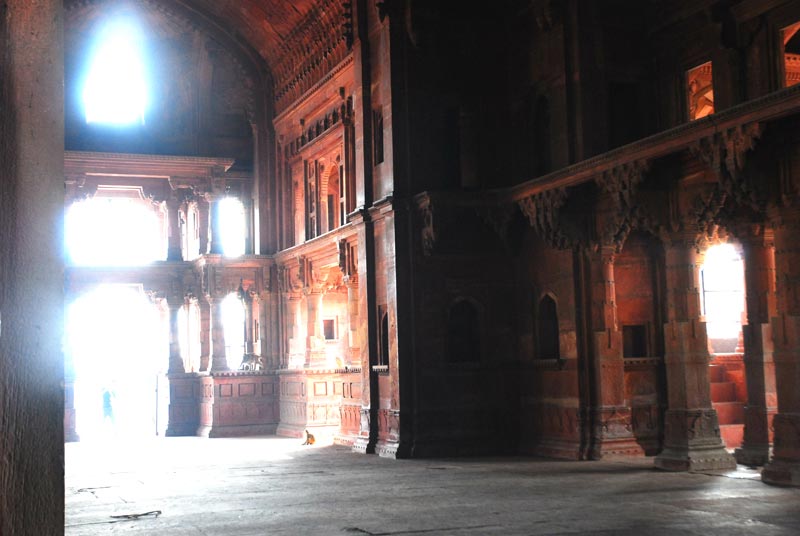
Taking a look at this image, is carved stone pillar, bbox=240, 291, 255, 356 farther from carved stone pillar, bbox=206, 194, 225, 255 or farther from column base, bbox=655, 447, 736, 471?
column base, bbox=655, 447, 736, 471

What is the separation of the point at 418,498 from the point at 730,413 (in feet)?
29.2

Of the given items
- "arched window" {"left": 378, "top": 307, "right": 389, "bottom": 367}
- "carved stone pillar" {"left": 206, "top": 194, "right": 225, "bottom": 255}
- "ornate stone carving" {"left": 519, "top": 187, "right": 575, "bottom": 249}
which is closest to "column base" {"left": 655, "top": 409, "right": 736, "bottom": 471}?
"ornate stone carving" {"left": 519, "top": 187, "right": 575, "bottom": 249}

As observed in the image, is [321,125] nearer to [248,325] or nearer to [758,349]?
[248,325]

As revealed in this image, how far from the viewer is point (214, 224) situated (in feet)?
93.8

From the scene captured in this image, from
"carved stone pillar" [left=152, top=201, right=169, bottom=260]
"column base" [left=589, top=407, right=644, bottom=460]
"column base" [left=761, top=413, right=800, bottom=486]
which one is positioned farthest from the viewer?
"carved stone pillar" [left=152, top=201, right=169, bottom=260]

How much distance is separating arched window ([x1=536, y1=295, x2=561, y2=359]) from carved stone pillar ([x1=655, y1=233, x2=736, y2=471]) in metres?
3.50

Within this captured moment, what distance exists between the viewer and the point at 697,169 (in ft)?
51.2

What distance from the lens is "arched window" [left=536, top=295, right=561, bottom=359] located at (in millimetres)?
19031

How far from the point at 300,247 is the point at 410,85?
7640 millimetres

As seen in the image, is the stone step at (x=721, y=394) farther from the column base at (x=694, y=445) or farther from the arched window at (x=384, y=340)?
the arched window at (x=384, y=340)

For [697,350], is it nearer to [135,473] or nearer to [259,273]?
[135,473]

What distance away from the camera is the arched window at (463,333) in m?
19.8

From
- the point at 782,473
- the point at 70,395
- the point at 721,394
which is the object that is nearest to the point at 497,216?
the point at 721,394

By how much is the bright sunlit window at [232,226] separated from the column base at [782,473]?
19200 millimetres
